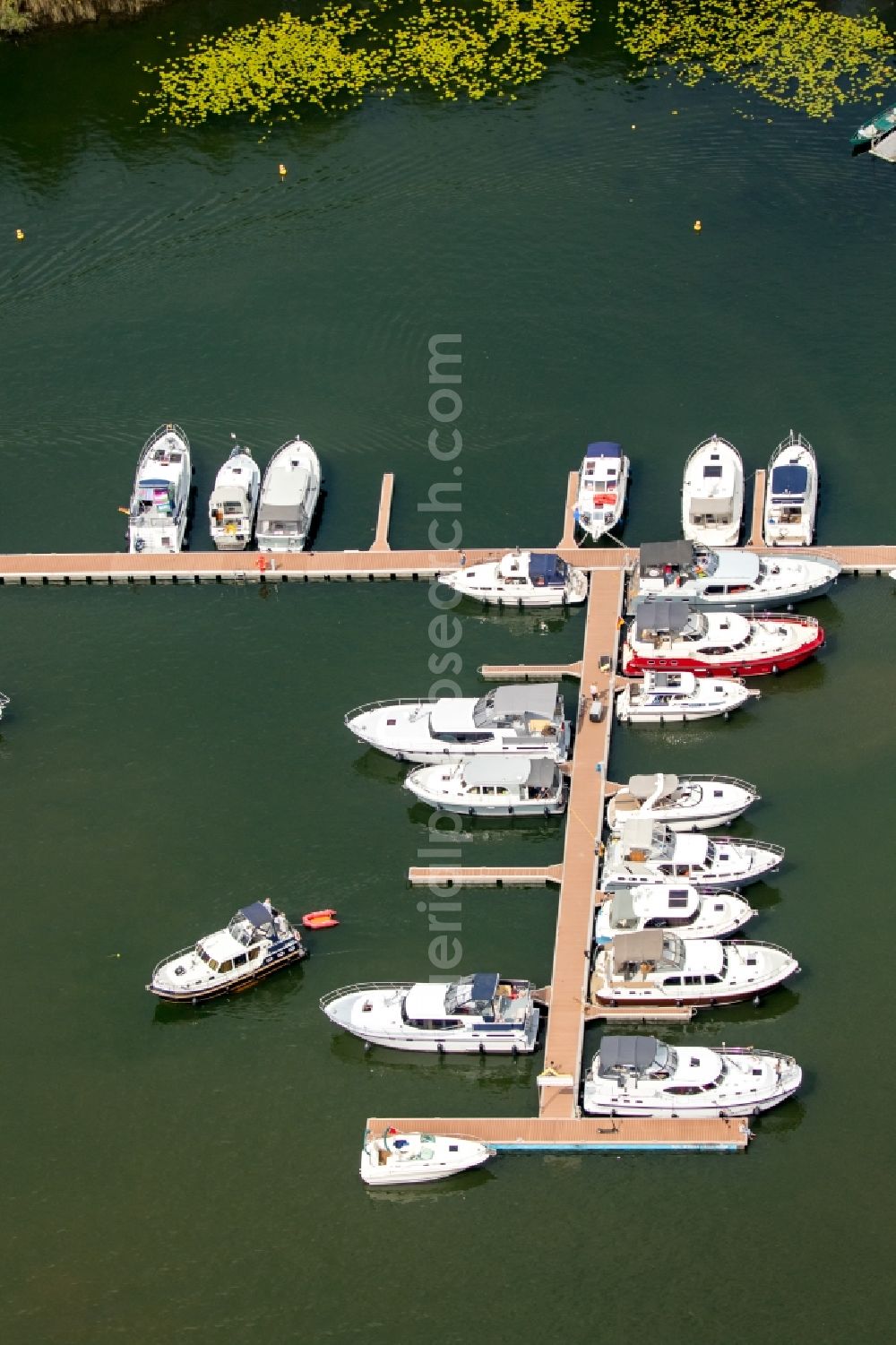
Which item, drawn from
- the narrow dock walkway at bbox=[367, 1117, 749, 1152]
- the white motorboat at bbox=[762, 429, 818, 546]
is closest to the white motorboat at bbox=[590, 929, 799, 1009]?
the narrow dock walkway at bbox=[367, 1117, 749, 1152]

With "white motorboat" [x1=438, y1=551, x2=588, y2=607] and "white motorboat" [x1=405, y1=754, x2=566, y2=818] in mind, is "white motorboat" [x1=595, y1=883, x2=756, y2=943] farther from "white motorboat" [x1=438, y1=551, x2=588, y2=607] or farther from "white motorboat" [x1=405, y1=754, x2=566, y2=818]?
"white motorboat" [x1=438, y1=551, x2=588, y2=607]

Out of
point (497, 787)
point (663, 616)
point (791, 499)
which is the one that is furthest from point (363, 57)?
point (497, 787)

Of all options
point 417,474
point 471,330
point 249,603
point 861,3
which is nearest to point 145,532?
point 249,603

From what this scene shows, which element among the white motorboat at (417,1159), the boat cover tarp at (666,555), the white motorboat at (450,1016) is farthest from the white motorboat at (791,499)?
the white motorboat at (417,1159)

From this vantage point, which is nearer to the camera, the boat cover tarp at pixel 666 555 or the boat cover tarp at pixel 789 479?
the boat cover tarp at pixel 666 555

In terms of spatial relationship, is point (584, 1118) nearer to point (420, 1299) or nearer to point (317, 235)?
point (420, 1299)

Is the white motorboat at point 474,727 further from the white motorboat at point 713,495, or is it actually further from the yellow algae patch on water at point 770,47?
the yellow algae patch on water at point 770,47
